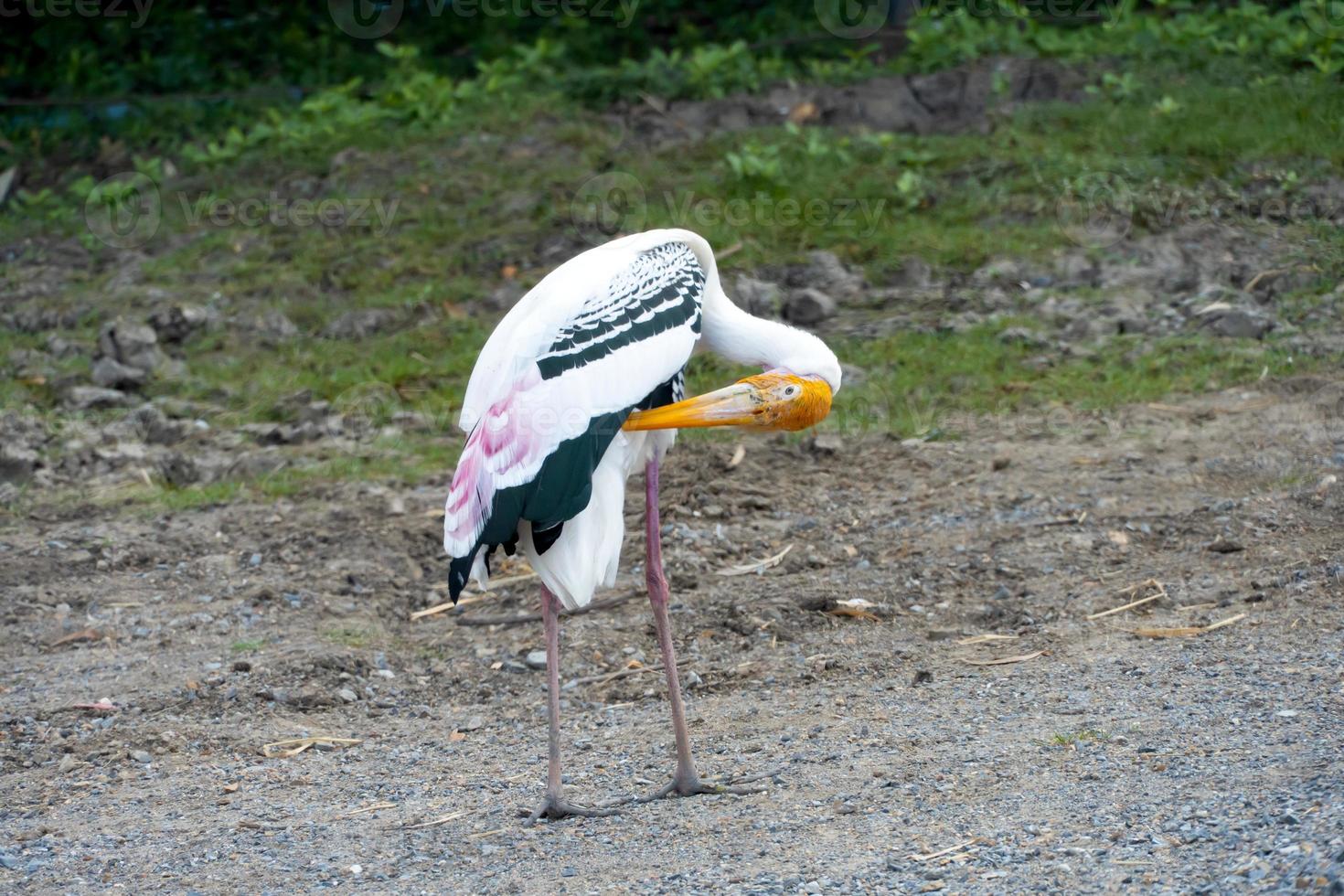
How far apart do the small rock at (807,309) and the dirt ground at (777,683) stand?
1281 mm

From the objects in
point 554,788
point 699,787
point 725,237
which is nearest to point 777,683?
point 699,787

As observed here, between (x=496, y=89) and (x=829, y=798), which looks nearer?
(x=829, y=798)

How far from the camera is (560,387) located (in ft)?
13.4

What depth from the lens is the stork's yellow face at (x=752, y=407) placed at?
420 cm

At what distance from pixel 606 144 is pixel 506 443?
19.6 feet

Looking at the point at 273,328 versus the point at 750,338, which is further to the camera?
the point at 273,328

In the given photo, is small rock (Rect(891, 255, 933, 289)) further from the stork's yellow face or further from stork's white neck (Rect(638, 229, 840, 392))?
the stork's yellow face

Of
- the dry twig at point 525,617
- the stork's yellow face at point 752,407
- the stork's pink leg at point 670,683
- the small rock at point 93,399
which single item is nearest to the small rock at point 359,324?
the small rock at point 93,399

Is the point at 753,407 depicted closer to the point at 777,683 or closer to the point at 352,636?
the point at 777,683

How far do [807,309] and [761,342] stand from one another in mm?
3620

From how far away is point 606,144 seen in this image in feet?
32.0

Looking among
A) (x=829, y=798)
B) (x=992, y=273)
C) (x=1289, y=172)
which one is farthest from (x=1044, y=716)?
(x=1289, y=172)

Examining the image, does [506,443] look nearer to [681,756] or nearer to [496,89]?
[681,756]

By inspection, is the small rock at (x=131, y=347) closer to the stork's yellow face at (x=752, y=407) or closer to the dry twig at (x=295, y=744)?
the dry twig at (x=295, y=744)
